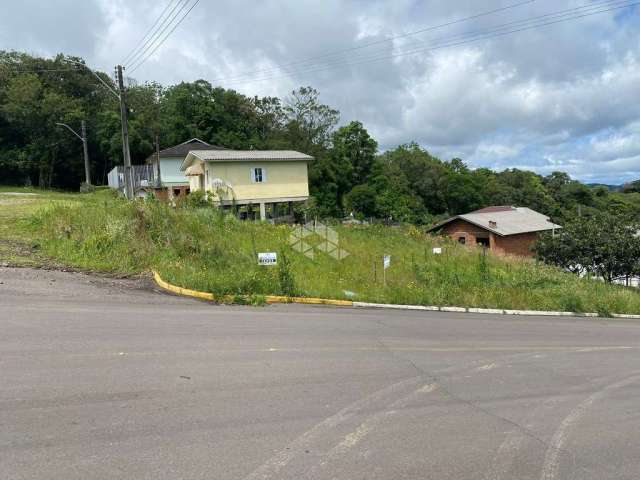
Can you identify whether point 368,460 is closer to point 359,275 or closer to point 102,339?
point 102,339

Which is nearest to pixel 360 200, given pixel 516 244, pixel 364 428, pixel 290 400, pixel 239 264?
pixel 516 244

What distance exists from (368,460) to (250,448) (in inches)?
38.8

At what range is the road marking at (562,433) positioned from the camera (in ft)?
13.2

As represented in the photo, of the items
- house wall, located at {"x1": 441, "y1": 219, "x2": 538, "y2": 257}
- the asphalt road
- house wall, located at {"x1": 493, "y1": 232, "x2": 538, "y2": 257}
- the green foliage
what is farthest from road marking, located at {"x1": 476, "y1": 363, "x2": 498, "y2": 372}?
A: house wall, located at {"x1": 493, "y1": 232, "x2": 538, "y2": 257}

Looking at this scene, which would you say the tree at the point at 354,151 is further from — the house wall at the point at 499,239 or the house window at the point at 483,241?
the house window at the point at 483,241

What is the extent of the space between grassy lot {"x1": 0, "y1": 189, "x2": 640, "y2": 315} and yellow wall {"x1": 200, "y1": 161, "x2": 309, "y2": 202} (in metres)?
12.4

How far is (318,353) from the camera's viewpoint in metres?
7.23

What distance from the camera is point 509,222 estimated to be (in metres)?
49.9

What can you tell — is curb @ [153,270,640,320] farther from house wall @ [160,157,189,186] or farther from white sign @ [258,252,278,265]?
house wall @ [160,157,189,186]

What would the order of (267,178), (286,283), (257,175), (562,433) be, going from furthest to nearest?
(267,178) < (257,175) < (286,283) < (562,433)

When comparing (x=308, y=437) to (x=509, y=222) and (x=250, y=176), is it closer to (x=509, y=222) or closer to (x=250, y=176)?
(x=250, y=176)

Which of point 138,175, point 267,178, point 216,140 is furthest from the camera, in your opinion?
point 216,140

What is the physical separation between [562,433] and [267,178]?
3137 cm

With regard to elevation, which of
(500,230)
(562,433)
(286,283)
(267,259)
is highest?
(500,230)
